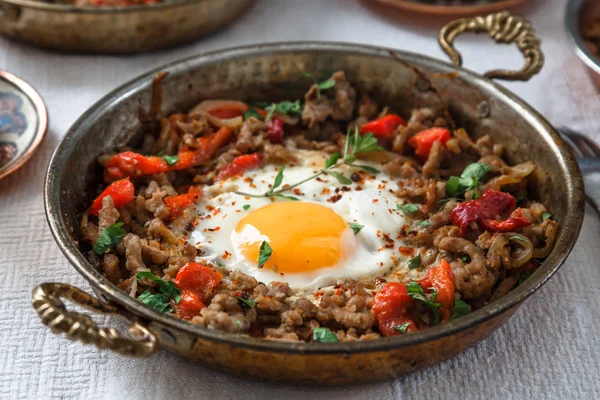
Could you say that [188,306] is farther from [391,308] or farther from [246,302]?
[391,308]

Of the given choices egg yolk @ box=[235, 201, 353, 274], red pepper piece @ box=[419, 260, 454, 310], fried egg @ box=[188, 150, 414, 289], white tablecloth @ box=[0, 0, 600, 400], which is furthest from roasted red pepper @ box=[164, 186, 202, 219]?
red pepper piece @ box=[419, 260, 454, 310]

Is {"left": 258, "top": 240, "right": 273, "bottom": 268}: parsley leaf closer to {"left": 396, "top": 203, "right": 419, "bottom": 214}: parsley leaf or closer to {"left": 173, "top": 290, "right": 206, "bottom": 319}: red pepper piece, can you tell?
{"left": 173, "top": 290, "right": 206, "bottom": 319}: red pepper piece

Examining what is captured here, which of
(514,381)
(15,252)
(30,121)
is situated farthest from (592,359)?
(30,121)

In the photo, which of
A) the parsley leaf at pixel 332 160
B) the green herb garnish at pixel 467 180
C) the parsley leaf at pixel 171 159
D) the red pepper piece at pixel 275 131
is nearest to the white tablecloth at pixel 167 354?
the green herb garnish at pixel 467 180

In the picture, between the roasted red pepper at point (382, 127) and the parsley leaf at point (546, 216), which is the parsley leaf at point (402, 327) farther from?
the roasted red pepper at point (382, 127)

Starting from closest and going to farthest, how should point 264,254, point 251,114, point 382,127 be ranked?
1. point 264,254
2. point 382,127
3. point 251,114

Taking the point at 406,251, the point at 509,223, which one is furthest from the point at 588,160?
the point at 406,251
